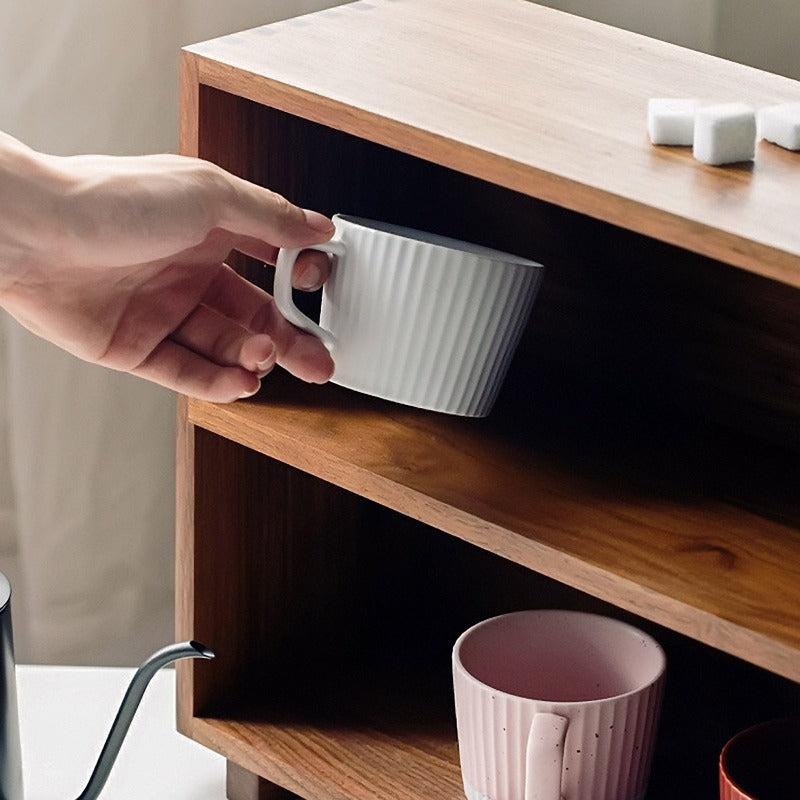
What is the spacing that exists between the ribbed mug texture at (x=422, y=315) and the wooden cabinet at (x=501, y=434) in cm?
5

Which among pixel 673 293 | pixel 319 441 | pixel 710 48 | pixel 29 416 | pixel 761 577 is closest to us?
pixel 761 577

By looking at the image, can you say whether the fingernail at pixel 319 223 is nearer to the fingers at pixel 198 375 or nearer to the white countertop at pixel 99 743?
the fingers at pixel 198 375

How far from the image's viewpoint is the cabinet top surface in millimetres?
635

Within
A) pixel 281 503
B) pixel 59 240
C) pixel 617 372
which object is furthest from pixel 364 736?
pixel 59 240

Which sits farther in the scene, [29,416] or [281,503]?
[29,416]

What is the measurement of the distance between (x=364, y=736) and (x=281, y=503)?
162 millimetres

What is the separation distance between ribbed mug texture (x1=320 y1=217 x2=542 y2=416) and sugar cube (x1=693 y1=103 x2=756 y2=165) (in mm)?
113

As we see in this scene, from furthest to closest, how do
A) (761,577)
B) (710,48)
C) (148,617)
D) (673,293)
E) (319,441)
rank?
1. (148,617)
2. (710,48)
3. (673,293)
4. (319,441)
5. (761,577)

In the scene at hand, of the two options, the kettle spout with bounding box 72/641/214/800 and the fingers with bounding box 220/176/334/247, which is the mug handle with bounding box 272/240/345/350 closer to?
the fingers with bounding box 220/176/334/247

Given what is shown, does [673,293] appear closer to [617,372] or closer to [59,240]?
[617,372]

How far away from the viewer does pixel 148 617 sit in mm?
1435

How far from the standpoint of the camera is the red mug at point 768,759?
805 millimetres

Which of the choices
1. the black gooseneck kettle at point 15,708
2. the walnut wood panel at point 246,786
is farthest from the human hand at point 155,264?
the walnut wood panel at point 246,786

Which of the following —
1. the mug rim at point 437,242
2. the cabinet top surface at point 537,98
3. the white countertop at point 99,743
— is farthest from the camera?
the white countertop at point 99,743
